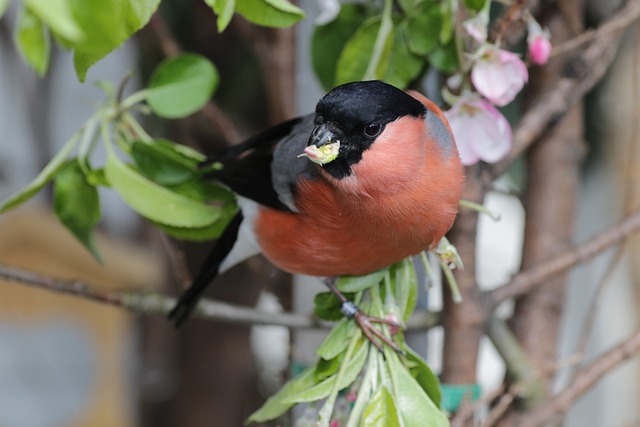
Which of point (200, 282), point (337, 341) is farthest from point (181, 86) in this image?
point (337, 341)

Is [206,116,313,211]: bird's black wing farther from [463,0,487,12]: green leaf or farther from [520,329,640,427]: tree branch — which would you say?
[520,329,640,427]: tree branch

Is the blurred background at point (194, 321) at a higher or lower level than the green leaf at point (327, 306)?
lower

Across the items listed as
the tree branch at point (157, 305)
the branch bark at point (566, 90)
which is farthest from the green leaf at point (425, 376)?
the branch bark at point (566, 90)

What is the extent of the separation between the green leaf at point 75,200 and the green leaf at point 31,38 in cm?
35

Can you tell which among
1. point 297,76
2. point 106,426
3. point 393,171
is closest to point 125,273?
point 106,426

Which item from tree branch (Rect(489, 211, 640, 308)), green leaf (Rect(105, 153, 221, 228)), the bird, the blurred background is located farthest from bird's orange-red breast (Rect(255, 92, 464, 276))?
the blurred background

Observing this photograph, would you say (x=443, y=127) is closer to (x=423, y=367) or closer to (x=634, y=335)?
(x=423, y=367)

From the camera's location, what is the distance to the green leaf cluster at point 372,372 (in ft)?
1.79

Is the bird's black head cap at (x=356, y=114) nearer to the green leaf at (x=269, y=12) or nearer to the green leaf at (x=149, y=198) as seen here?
the green leaf at (x=269, y=12)

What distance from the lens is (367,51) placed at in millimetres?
694

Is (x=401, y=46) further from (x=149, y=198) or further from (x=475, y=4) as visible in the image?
(x=149, y=198)

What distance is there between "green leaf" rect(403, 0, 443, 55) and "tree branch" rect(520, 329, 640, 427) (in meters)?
0.34

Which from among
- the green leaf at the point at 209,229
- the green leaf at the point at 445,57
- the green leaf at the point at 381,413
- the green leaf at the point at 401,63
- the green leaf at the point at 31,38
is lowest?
the green leaf at the point at 209,229

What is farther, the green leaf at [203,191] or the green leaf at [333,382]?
the green leaf at [203,191]
